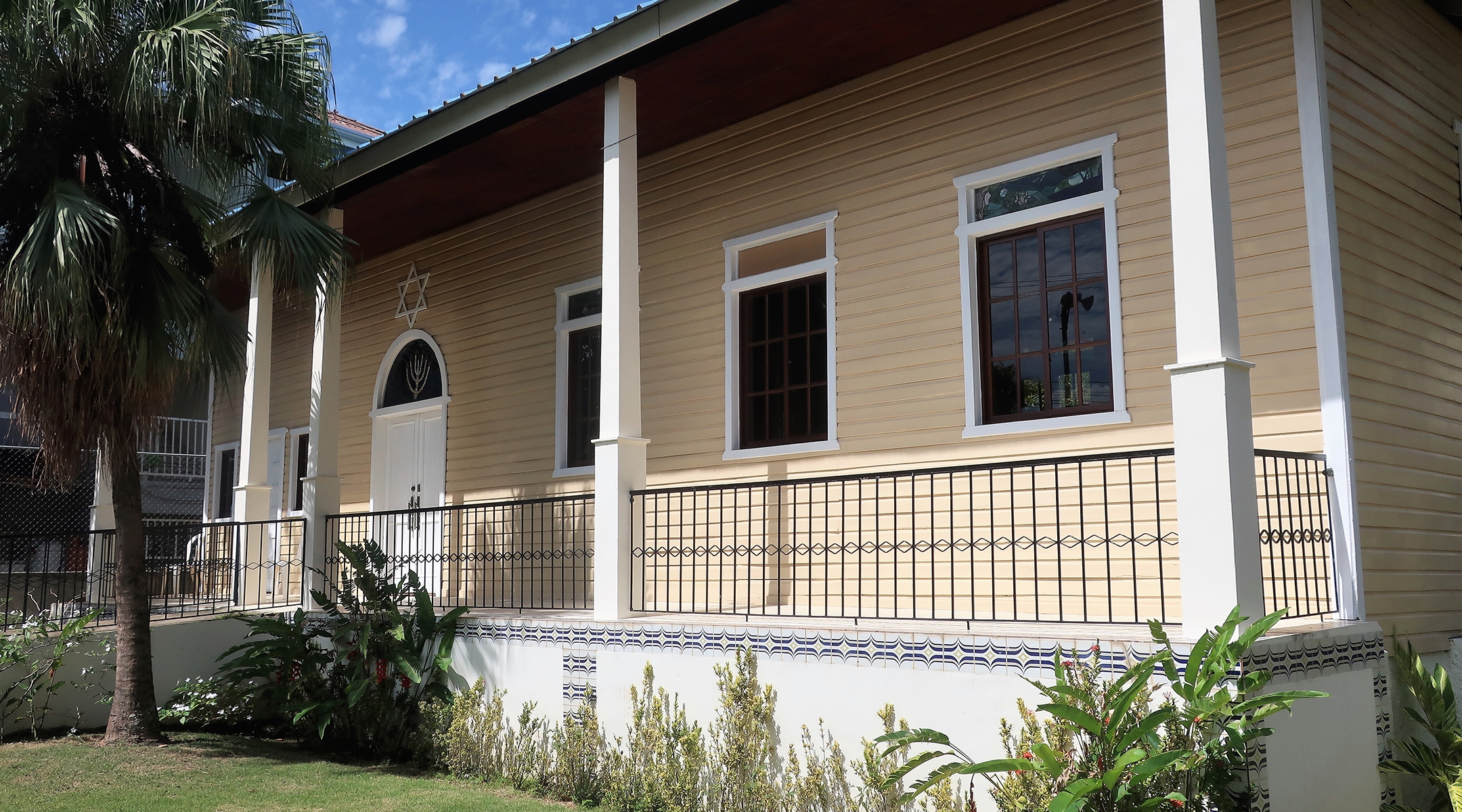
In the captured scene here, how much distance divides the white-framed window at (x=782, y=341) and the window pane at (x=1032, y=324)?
1.53m

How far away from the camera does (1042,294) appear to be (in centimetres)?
766

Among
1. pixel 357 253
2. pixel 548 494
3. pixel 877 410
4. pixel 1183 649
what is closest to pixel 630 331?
pixel 877 410

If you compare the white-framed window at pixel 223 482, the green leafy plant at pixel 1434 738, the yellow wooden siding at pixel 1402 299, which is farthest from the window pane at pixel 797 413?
the white-framed window at pixel 223 482

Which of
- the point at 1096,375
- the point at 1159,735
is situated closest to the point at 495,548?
the point at 1096,375

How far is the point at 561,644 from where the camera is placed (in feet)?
25.7

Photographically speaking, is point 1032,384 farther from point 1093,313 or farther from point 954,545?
point 954,545

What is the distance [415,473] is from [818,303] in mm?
5814

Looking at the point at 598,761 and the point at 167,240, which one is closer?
the point at 598,761

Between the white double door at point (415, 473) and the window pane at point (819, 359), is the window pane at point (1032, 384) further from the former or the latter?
the white double door at point (415, 473)

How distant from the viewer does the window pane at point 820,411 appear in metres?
8.91

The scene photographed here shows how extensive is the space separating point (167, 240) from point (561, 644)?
424cm

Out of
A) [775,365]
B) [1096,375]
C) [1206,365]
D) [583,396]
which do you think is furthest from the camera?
[583,396]

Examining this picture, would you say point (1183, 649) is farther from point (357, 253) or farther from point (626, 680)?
point (357, 253)

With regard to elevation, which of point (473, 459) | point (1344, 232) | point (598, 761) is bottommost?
point (598, 761)
